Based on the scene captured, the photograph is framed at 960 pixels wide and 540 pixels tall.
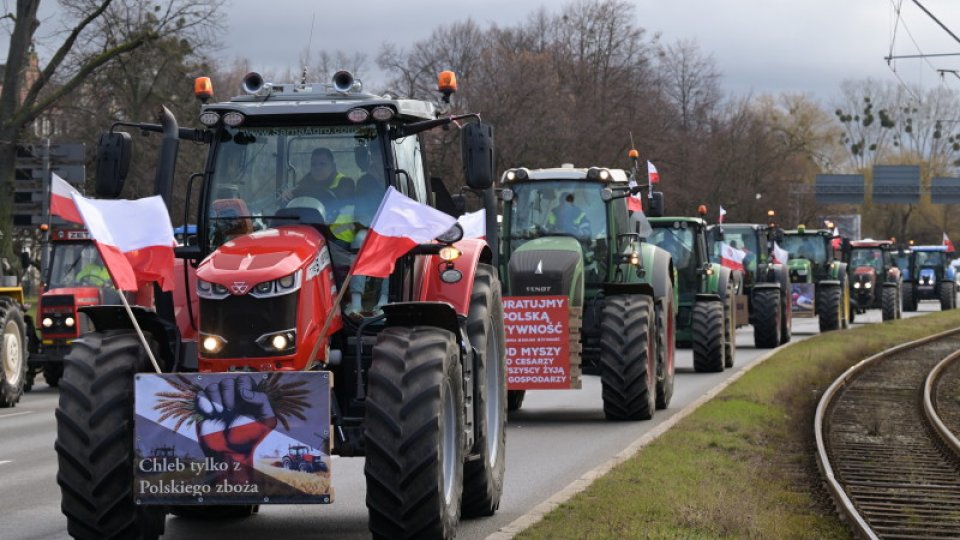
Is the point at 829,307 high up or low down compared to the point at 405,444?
down

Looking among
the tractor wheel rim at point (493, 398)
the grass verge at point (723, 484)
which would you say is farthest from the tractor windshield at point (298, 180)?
the grass verge at point (723, 484)

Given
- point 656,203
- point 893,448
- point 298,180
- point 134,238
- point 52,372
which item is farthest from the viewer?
point 52,372

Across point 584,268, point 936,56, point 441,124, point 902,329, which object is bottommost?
point 902,329

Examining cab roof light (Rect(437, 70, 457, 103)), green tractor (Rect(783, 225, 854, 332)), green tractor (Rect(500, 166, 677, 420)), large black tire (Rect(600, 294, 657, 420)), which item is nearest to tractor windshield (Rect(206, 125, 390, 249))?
cab roof light (Rect(437, 70, 457, 103))

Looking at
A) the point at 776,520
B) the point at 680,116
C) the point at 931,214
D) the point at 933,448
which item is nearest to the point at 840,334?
the point at 933,448

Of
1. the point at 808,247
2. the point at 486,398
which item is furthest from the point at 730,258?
the point at 486,398

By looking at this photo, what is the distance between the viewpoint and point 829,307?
4097 cm

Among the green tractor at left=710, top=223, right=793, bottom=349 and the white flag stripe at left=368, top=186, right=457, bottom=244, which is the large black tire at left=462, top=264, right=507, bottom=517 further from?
the green tractor at left=710, top=223, right=793, bottom=349

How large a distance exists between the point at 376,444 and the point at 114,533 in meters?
1.38

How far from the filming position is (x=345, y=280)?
945cm

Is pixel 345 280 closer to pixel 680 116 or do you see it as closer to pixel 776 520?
pixel 776 520

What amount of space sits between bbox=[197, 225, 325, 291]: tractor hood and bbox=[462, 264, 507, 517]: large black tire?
1350 millimetres

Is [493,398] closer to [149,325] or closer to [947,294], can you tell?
[149,325]

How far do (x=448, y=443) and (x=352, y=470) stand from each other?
5227 mm
